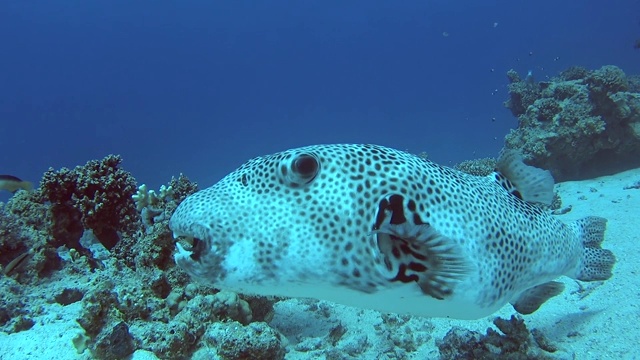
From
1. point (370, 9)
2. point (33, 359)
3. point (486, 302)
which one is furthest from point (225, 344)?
point (370, 9)

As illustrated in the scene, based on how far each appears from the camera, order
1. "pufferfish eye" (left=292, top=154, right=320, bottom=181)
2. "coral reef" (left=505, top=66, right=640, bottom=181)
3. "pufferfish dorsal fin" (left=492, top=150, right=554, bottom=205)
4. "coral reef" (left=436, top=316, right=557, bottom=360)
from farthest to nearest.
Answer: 1. "coral reef" (left=505, top=66, right=640, bottom=181)
2. "coral reef" (left=436, top=316, right=557, bottom=360)
3. "pufferfish dorsal fin" (left=492, top=150, right=554, bottom=205)
4. "pufferfish eye" (left=292, top=154, right=320, bottom=181)

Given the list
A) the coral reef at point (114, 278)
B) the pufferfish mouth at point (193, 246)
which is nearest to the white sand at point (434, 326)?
the coral reef at point (114, 278)

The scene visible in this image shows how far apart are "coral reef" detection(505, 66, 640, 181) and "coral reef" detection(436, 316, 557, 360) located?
9.39 metres

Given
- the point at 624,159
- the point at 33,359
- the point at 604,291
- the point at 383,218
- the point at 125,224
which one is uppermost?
the point at 624,159

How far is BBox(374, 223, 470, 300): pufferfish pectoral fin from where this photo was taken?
2.13 metres

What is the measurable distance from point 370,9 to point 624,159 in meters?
108

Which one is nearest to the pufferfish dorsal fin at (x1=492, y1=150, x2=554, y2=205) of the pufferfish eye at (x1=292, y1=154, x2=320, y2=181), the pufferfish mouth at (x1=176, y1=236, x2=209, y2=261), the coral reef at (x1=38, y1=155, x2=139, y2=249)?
the pufferfish eye at (x1=292, y1=154, x2=320, y2=181)

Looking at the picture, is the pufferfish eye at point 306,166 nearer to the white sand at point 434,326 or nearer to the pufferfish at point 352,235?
the pufferfish at point 352,235

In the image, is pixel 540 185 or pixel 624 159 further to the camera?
pixel 624 159

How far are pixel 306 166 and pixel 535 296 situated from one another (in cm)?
222

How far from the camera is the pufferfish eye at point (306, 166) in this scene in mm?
2305

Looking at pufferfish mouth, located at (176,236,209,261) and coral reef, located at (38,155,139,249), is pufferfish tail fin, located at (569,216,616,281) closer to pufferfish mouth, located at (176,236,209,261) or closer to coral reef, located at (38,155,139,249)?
pufferfish mouth, located at (176,236,209,261)

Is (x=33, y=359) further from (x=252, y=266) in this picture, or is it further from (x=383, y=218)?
(x=383, y=218)

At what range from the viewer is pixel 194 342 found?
3.66 meters
